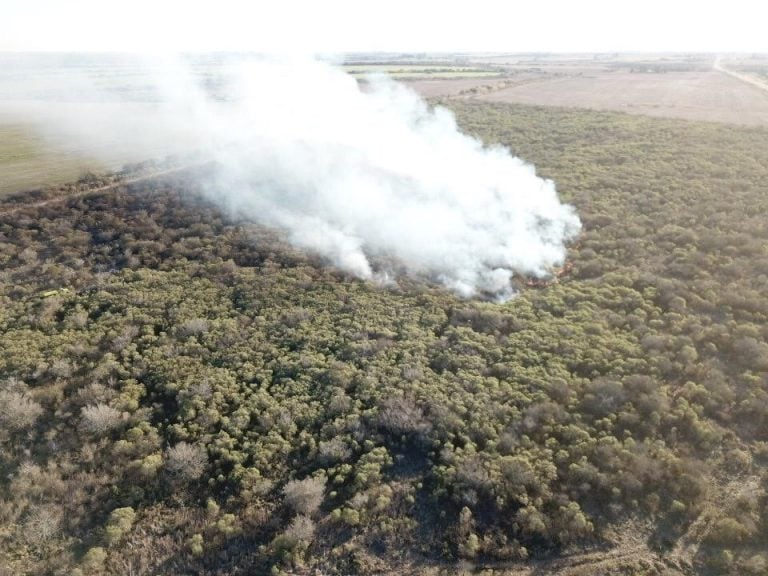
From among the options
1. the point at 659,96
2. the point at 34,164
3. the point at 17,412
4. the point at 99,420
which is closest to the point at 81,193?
the point at 34,164

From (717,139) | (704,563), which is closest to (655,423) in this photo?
(704,563)

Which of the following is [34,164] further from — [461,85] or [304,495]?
[461,85]

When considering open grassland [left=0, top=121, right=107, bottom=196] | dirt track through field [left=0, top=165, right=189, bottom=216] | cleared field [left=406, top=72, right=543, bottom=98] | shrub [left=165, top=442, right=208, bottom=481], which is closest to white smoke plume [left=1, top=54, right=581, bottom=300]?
dirt track through field [left=0, top=165, right=189, bottom=216]

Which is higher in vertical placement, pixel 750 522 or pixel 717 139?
pixel 717 139

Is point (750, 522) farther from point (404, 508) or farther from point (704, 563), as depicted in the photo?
point (404, 508)

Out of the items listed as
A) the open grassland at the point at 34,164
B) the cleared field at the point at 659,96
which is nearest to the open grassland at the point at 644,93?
the cleared field at the point at 659,96

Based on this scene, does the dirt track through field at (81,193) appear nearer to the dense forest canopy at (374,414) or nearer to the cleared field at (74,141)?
the cleared field at (74,141)
